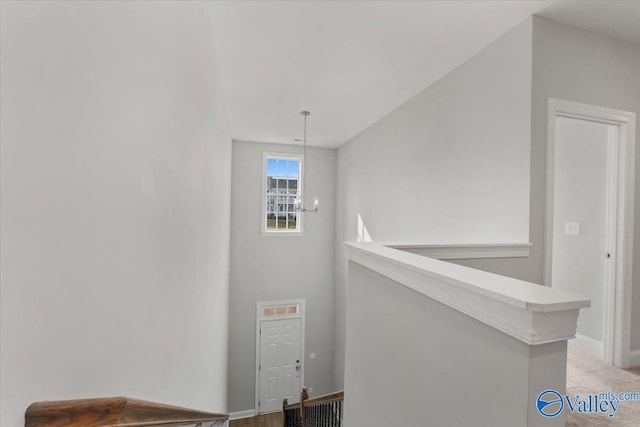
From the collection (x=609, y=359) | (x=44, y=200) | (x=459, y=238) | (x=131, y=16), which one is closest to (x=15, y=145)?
(x=44, y=200)

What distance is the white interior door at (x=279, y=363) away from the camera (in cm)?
623

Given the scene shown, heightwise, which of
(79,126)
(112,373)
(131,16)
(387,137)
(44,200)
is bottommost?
(112,373)

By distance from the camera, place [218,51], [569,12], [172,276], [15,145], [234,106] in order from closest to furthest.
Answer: [15,145] → [172,276] → [569,12] → [218,51] → [234,106]

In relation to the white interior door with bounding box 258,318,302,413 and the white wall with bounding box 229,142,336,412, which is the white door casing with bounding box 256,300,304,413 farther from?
the white wall with bounding box 229,142,336,412

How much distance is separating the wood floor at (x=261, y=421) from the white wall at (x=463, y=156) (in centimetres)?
421

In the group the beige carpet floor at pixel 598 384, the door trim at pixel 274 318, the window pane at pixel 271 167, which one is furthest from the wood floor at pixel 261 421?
the beige carpet floor at pixel 598 384

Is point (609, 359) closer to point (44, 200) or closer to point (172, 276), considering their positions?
point (172, 276)

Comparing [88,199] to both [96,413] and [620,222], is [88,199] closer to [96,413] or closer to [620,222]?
[96,413]

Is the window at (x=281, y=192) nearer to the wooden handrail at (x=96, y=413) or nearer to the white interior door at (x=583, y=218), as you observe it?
the white interior door at (x=583, y=218)

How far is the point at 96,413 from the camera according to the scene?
607mm

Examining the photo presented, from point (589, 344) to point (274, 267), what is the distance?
16.4 ft

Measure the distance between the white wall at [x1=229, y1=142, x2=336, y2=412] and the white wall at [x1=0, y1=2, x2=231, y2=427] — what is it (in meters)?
4.99

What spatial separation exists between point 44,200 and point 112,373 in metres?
0.52

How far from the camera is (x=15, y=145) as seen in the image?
480 mm
